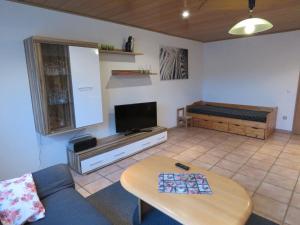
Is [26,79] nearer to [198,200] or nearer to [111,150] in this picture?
[111,150]

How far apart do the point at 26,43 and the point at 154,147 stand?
2.66 m

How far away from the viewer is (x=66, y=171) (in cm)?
190

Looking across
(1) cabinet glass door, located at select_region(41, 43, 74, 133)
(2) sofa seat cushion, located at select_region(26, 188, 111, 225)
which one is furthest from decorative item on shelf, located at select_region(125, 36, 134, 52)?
(2) sofa seat cushion, located at select_region(26, 188, 111, 225)

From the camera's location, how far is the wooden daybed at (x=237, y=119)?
13.6ft

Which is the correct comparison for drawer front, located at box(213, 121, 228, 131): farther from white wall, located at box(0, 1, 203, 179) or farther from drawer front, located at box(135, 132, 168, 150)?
white wall, located at box(0, 1, 203, 179)

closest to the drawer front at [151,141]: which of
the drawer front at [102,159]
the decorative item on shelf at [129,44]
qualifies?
the drawer front at [102,159]

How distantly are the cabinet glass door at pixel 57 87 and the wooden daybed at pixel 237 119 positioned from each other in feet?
11.0

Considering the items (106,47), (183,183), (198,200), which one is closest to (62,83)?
(106,47)

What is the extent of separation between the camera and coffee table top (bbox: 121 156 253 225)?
1.30m

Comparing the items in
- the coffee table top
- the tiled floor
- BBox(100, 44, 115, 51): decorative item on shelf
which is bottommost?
the tiled floor

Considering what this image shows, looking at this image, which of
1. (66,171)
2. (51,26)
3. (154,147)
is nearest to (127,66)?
(51,26)

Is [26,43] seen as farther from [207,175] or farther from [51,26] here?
[207,175]

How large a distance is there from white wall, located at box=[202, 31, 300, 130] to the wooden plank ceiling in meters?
0.67

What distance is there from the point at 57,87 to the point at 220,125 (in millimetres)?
3718
